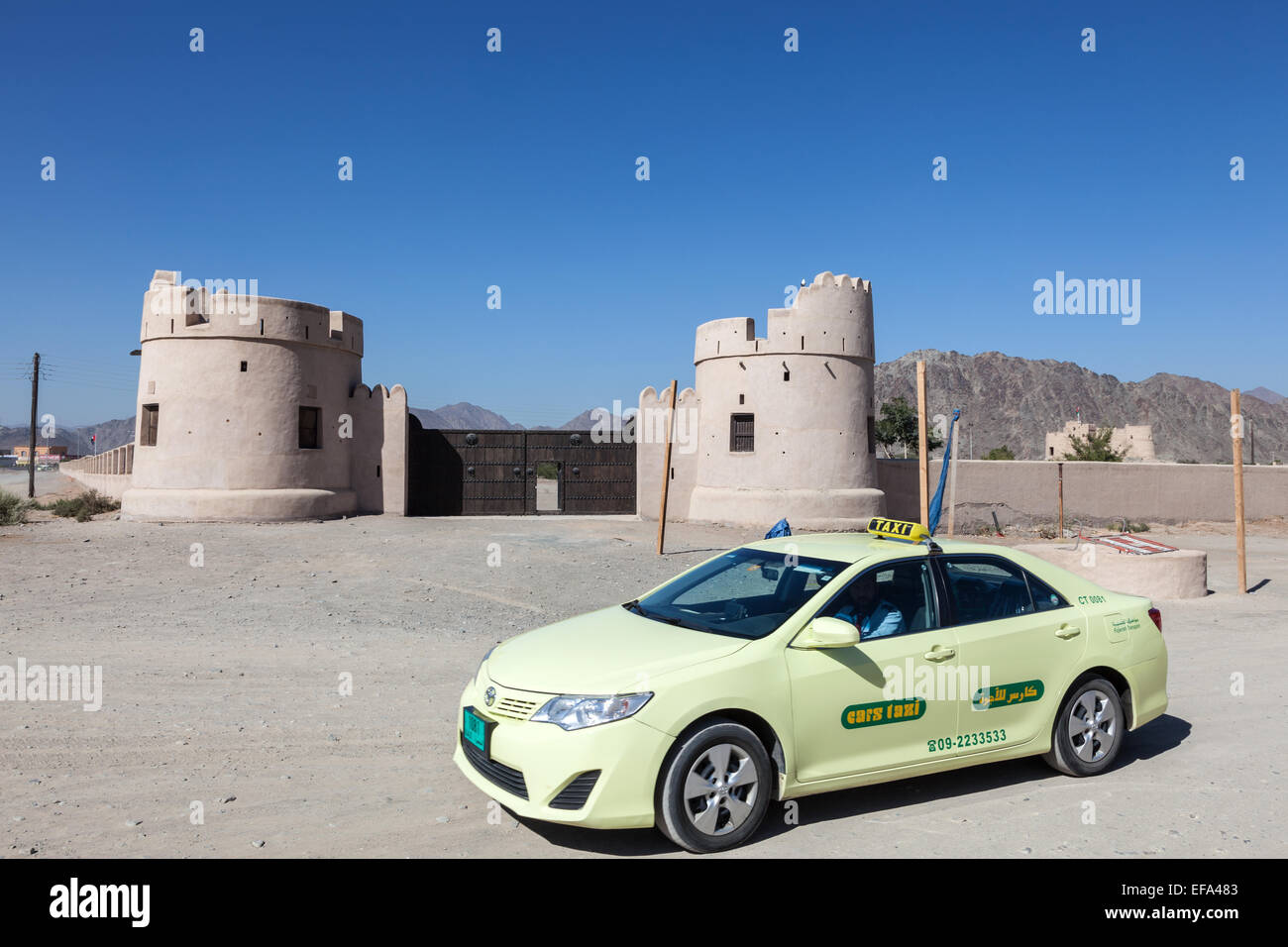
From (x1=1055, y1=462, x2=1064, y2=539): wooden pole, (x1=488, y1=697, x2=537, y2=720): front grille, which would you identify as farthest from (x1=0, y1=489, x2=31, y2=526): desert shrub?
(x1=1055, y1=462, x2=1064, y2=539): wooden pole

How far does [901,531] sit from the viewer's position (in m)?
5.57

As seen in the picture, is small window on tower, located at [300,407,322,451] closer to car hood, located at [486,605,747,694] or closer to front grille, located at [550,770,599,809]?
car hood, located at [486,605,747,694]

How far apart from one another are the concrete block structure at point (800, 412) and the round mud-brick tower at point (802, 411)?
0.02 m

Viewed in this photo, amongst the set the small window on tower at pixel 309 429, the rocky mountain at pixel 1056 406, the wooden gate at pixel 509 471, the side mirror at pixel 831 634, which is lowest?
the side mirror at pixel 831 634

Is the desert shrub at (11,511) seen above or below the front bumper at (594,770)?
above

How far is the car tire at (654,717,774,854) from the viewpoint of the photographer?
4207 mm

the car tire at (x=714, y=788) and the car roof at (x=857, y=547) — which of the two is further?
the car roof at (x=857, y=547)

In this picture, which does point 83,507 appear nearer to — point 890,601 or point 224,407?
point 224,407

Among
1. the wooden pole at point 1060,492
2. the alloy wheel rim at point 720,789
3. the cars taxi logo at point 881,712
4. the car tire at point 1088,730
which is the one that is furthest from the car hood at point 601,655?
the wooden pole at point 1060,492

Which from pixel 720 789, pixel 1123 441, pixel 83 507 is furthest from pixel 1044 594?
pixel 1123 441

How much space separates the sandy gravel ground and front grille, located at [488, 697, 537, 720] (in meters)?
0.62

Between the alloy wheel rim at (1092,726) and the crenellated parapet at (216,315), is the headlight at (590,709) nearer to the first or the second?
the alloy wheel rim at (1092,726)

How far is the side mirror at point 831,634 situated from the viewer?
4.52 m
